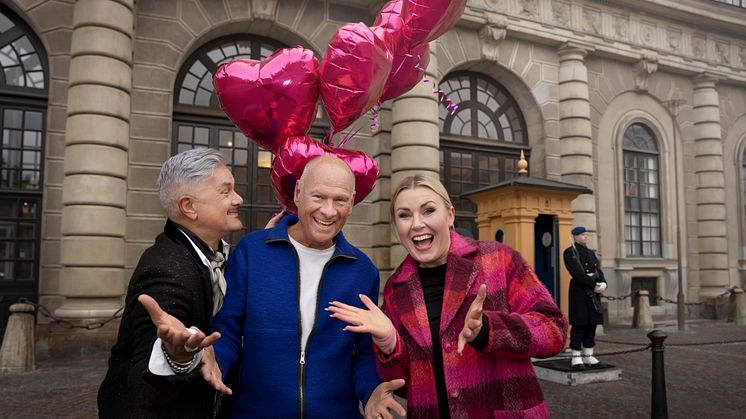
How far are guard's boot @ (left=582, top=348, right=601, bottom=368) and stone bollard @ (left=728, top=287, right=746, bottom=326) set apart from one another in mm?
9406

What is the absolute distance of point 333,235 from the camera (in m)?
2.28

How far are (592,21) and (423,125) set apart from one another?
6.55m

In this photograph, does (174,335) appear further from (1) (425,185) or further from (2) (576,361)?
(2) (576,361)

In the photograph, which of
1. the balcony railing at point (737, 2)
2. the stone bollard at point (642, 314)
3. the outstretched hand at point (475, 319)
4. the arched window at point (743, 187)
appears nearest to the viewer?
the outstretched hand at point (475, 319)

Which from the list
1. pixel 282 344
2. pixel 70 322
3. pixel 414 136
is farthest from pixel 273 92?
pixel 414 136

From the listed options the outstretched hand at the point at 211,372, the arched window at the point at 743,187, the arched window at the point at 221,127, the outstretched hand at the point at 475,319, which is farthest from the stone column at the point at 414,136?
the arched window at the point at 743,187

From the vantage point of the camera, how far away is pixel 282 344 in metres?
2.17

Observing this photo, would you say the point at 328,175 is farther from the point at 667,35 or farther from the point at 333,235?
the point at 667,35

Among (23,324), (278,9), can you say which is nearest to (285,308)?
(23,324)

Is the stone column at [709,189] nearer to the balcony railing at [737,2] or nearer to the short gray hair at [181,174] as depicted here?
the balcony railing at [737,2]

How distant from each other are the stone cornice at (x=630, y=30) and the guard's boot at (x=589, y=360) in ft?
25.8

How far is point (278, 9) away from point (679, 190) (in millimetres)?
12069

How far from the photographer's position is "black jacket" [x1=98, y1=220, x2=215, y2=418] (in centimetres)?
172

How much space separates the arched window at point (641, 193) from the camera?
47.5 feet
